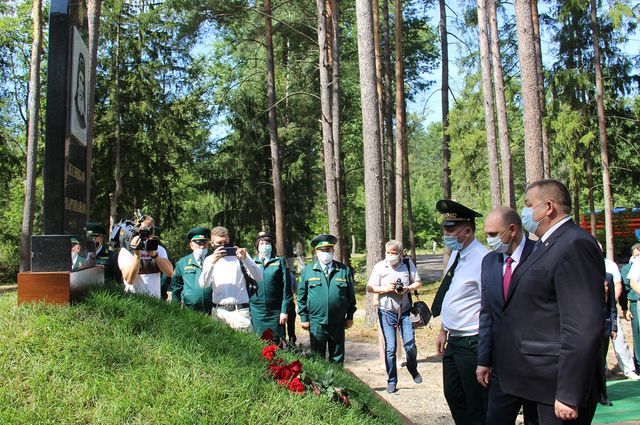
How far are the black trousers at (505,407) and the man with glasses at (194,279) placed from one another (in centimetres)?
430

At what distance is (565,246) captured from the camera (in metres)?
3.51

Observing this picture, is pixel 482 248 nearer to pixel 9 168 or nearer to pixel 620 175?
pixel 620 175

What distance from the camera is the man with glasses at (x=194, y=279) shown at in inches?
309

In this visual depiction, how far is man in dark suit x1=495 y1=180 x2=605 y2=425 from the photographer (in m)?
3.33

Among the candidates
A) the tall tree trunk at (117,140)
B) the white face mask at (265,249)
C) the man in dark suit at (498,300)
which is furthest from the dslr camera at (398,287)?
the tall tree trunk at (117,140)

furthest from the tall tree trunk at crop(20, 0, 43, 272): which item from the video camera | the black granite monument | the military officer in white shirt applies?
the military officer in white shirt

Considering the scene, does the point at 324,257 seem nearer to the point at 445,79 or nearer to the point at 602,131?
the point at 445,79

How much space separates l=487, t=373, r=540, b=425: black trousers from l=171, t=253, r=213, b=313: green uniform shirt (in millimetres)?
4298

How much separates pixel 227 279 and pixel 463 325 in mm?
2850

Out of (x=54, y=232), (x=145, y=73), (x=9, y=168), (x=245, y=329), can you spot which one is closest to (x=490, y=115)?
(x=245, y=329)

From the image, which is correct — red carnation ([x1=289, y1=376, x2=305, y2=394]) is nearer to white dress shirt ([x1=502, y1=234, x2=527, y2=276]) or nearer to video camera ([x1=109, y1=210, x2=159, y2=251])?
white dress shirt ([x1=502, y1=234, x2=527, y2=276])

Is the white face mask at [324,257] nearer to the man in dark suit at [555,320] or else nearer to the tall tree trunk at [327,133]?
the man in dark suit at [555,320]

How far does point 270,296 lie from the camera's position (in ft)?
27.7

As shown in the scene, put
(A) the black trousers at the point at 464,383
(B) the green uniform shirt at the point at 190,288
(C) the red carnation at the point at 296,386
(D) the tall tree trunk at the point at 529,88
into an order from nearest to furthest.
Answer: (C) the red carnation at the point at 296,386 < (A) the black trousers at the point at 464,383 < (B) the green uniform shirt at the point at 190,288 < (D) the tall tree trunk at the point at 529,88
